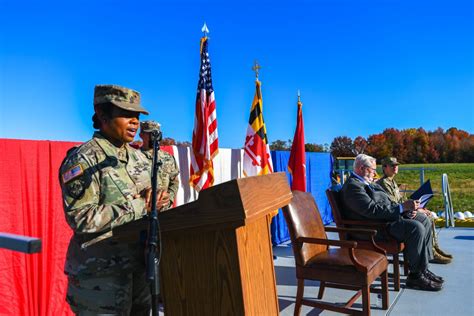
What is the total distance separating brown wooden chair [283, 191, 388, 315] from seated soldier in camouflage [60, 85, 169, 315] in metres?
1.72

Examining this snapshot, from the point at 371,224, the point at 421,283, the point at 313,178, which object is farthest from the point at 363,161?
the point at 313,178

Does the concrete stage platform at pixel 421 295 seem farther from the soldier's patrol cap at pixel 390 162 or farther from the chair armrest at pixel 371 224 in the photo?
the soldier's patrol cap at pixel 390 162

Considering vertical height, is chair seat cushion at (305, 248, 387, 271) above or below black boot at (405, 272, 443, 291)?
above

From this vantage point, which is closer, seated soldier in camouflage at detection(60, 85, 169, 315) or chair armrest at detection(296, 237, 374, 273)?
seated soldier in camouflage at detection(60, 85, 169, 315)

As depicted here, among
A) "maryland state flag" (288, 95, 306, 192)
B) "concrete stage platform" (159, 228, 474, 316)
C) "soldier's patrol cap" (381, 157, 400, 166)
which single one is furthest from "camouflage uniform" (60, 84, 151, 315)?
"maryland state flag" (288, 95, 306, 192)

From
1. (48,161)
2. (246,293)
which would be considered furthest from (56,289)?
(246,293)

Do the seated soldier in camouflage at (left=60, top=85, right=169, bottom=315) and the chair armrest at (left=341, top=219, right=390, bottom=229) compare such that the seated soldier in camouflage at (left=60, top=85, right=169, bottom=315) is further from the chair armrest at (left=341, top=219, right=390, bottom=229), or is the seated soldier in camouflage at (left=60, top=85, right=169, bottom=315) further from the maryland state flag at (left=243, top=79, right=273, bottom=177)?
the maryland state flag at (left=243, top=79, right=273, bottom=177)

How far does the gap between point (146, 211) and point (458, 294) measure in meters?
3.64

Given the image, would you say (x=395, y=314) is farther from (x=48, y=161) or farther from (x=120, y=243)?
(x=48, y=161)

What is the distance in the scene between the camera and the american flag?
181 inches

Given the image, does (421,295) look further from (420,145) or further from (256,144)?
(420,145)

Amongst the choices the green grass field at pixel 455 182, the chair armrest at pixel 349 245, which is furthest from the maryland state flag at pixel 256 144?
the green grass field at pixel 455 182

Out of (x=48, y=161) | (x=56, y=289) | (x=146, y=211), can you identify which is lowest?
(x=56, y=289)

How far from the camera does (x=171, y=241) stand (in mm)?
1546
